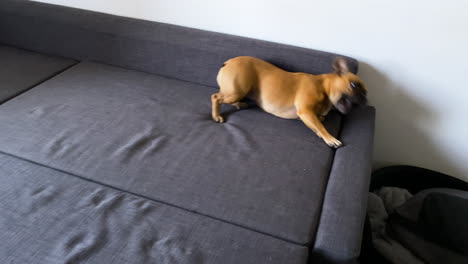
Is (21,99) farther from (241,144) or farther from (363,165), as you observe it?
(363,165)

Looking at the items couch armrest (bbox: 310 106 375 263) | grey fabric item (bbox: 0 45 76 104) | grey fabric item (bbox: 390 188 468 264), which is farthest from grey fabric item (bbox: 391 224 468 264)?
grey fabric item (bbox: 0 45 76 104)

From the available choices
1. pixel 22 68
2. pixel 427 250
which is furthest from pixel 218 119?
pixel 22 68

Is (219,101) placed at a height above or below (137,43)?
below

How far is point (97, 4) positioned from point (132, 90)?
1.89 ft

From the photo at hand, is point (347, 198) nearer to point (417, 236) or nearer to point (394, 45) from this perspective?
point (417, 236)

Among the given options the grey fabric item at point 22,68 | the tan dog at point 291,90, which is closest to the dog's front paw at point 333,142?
the tan dog at point 291,90

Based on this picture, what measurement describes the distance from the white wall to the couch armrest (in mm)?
243

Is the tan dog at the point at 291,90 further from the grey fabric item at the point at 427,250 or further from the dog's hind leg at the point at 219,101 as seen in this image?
the grey fabric item at the point at 427,250

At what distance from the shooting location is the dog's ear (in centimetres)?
129

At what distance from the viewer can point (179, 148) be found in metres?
1.24

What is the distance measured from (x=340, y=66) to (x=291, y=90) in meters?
0.21

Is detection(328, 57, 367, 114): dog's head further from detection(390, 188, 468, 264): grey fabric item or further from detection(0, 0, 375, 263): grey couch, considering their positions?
detection(390, 188, 468, 264): grey fabric item

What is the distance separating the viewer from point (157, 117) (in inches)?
54.9

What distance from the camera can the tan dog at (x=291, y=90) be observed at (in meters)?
1.30
